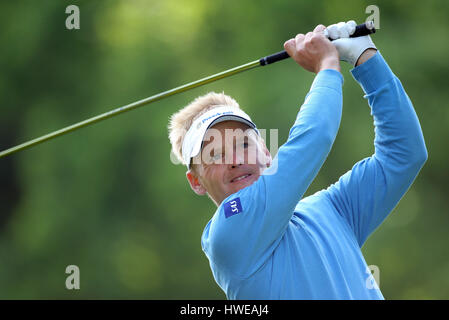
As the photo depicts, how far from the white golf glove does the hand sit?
0.03 metres

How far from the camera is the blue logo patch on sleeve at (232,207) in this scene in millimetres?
1835

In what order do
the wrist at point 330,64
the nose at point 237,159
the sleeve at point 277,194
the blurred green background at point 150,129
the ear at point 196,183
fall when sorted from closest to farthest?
1. the sleeve at point 277,194
2. the wrist at point 330,64
3. the nose at point 237,159
4. the ear at point 196,183
5. the blurred green background at point 150,129

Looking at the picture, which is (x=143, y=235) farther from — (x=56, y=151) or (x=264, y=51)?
(x=264, y=51)

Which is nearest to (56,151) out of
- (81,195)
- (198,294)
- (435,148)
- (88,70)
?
(81,195)

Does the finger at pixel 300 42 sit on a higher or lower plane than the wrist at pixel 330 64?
higher

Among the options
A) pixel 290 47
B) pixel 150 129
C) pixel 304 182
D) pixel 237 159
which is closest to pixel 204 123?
pixel 237 159

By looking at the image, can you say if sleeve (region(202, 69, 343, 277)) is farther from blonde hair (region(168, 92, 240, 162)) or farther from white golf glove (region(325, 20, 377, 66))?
blonde hair (region(168, 92, 240, 162))

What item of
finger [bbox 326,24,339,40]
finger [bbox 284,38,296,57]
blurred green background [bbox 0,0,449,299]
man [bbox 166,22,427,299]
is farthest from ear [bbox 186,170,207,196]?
blurred green background [bbox 0,0,449,299]

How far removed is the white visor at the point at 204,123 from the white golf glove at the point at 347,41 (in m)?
0.33

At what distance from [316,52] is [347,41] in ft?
0.32

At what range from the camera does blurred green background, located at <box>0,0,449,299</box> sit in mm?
6895

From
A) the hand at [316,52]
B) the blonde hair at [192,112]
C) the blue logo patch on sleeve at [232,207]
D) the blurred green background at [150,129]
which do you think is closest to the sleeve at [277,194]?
the blue logo patch on sleeve at [232,207]

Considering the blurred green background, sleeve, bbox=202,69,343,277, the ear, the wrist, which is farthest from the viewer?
the blurred green background

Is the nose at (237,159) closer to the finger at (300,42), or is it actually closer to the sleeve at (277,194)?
the sleeve at (277,194)
